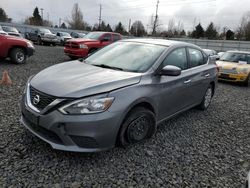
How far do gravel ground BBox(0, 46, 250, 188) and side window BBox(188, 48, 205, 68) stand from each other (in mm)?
1297

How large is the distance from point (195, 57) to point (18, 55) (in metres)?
7.41

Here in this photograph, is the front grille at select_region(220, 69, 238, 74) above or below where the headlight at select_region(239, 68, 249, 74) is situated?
below

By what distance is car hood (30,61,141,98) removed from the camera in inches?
102

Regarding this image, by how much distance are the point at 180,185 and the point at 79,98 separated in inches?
61.8

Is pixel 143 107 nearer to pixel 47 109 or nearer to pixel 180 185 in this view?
pixel 180 185

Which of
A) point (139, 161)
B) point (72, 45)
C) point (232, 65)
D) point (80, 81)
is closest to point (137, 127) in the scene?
point (139, 161)

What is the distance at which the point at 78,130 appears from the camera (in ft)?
8.18

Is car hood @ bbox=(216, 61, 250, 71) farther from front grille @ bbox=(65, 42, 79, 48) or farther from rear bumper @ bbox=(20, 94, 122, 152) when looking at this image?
rear bumper @ bbox=(20, 94, 122, 152)

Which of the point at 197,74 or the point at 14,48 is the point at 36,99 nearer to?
the point at 197,74

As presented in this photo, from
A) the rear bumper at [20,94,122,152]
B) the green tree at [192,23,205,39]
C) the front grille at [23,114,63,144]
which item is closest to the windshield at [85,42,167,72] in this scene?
the rear bumper at [20,94,122,152]

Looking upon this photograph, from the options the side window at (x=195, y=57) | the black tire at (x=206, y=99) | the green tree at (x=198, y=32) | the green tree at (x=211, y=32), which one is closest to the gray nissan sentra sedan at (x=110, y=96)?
the side window at (x=195, y=57)

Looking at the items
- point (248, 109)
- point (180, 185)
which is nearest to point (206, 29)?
point (248, 109)

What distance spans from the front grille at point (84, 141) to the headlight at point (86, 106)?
0.30 m

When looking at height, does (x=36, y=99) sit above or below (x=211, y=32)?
below
